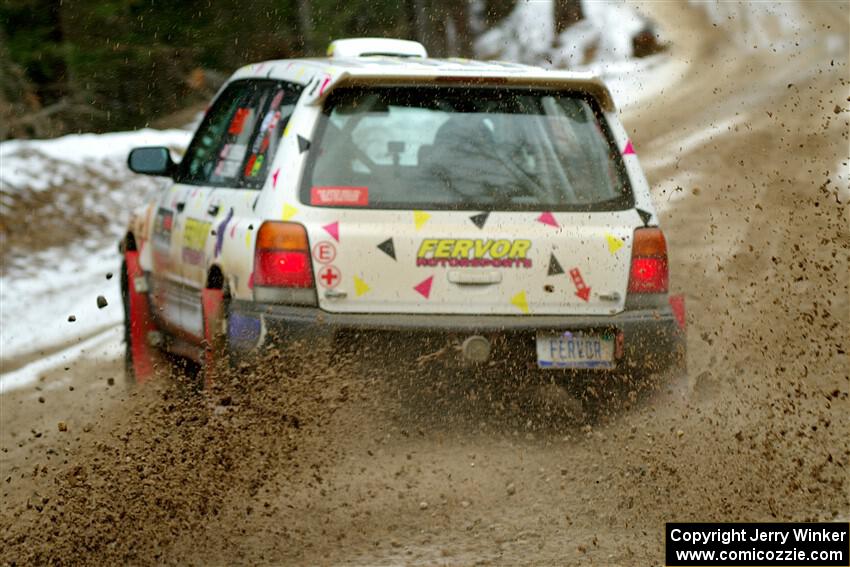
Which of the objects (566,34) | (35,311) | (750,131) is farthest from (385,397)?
(566,34)

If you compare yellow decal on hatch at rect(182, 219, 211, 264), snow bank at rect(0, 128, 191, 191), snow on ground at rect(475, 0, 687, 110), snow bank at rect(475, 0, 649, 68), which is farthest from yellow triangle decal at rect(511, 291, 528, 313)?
snow bank at rect(475, 0, 649, 68)

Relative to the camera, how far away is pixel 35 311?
1198 cm

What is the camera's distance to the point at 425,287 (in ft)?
20.5

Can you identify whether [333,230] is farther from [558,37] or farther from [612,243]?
[558,37]

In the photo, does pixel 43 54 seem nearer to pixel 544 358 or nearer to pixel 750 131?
pixel 750 131

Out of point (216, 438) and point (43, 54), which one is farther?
point (43, 54)

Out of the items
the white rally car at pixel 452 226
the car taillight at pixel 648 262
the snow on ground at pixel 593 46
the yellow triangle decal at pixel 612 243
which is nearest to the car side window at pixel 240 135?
the white rally car at pixel 452 226

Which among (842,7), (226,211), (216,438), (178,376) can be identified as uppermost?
(226,211)

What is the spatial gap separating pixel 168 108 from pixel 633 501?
22687 mm

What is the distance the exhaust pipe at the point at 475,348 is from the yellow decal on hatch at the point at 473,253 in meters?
0.33

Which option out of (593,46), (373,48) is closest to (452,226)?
(373,48)

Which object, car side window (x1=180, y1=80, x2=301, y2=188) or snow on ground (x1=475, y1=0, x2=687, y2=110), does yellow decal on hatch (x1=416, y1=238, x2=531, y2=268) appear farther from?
snow on ground (x1=475, y1=0, x2=687, y2=110)

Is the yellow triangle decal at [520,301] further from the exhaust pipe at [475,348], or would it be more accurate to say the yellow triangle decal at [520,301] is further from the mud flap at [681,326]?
the mud flap at [681,326]

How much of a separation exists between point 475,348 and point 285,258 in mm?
→ 910
